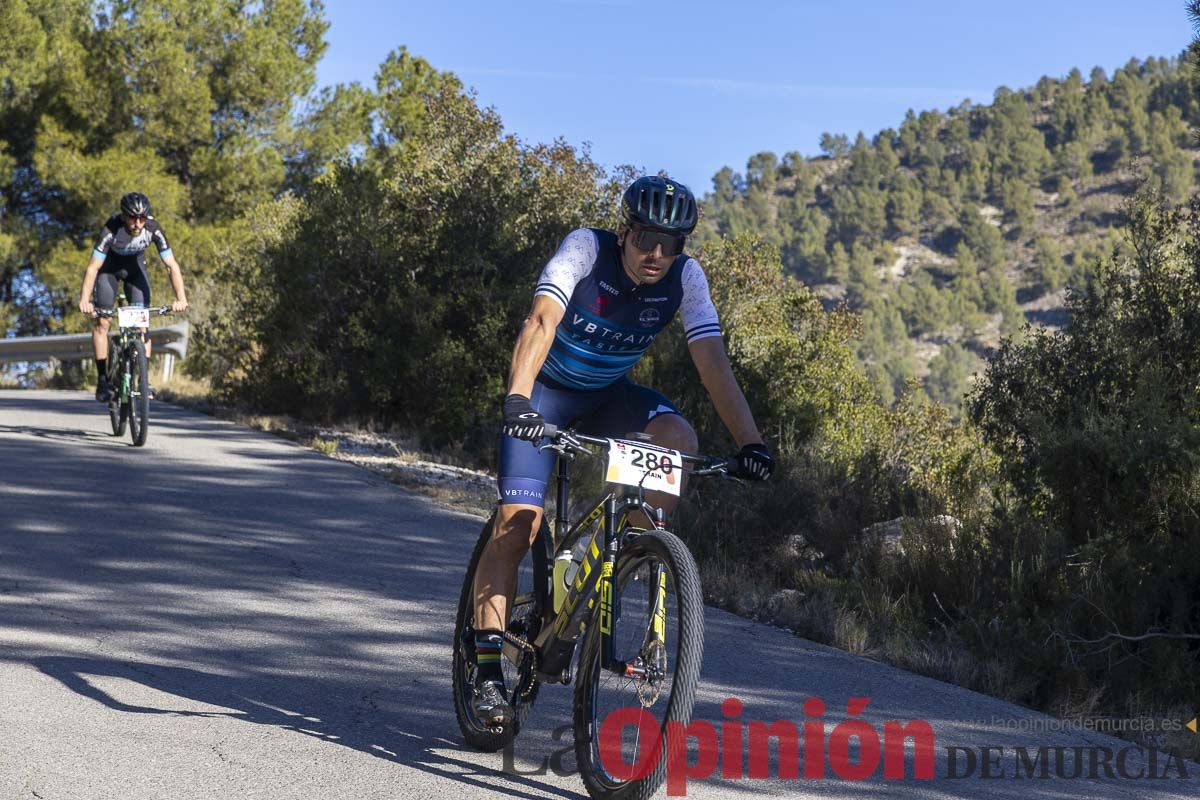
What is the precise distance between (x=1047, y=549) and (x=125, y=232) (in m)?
8.34

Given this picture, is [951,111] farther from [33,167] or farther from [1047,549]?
[1047,549]

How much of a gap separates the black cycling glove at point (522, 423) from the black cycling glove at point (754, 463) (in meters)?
0.69

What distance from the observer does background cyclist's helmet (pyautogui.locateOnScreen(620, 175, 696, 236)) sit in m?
4.54

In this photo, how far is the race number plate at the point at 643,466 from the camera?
13.7 ft

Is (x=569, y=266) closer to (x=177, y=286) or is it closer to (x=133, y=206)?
(x=133, y=206)

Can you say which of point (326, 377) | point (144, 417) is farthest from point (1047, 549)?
point (326, 377)

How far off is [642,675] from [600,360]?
128 cm

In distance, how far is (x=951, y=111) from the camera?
142 m

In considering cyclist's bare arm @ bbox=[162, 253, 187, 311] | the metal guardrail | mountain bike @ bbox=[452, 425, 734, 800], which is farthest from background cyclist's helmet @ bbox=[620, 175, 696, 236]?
the metal guardrail

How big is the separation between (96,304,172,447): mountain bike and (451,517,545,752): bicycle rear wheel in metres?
7.76

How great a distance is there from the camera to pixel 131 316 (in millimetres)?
12055

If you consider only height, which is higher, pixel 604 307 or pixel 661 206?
pixel 661 206

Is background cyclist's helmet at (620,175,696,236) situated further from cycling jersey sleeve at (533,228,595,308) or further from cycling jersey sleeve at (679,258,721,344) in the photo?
cycling jersey sleeve at (679,258,721,344)

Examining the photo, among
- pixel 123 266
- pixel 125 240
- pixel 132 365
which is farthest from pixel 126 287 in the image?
pixel 132 365
